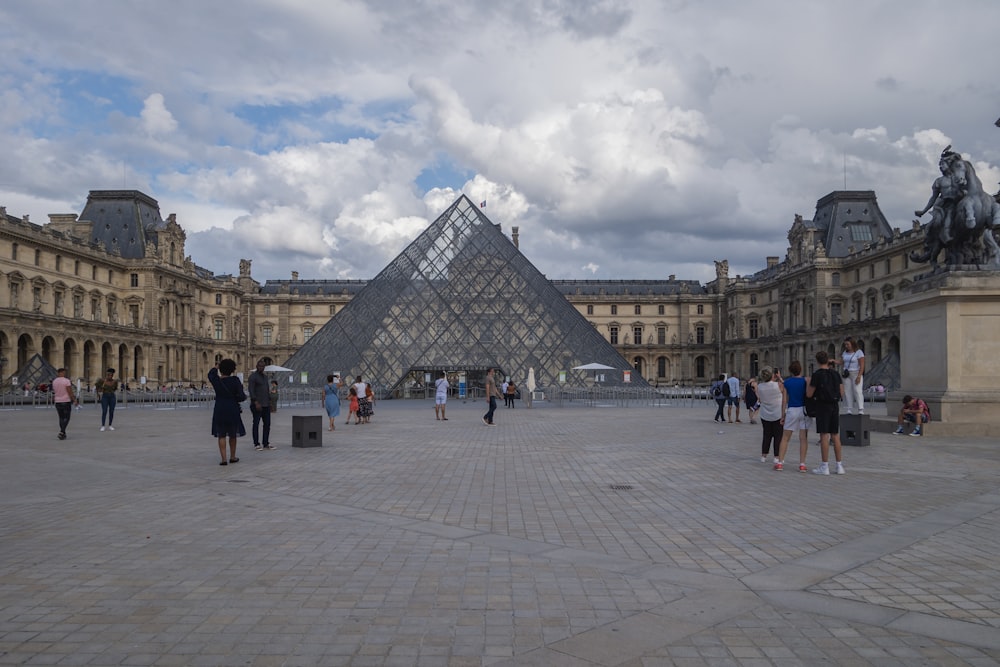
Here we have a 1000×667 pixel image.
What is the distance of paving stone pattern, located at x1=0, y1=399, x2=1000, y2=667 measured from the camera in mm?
3439

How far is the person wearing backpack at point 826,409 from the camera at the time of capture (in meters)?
8.84

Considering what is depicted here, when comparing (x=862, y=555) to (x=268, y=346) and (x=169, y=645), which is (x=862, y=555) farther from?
(x=268, y=346)

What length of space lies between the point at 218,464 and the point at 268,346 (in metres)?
78.2

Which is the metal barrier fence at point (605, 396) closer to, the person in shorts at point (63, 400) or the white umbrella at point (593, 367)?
the white umbrella at point (593, 367)

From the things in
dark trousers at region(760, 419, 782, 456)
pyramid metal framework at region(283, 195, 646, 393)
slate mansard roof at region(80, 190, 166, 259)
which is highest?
slate mansard roof at region(80, 190, 166, 259)

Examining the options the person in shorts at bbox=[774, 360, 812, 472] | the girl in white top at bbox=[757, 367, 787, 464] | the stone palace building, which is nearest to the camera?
the person in shorts at bbox=[774, 360, 812, 472]

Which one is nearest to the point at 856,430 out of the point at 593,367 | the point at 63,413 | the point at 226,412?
the point at 226,412

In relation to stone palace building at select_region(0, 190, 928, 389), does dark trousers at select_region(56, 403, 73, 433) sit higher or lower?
lower

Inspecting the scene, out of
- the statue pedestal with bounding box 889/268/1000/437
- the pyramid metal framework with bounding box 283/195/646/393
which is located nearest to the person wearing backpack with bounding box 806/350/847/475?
the statue pedestal with bounding box 889/268/1000/437

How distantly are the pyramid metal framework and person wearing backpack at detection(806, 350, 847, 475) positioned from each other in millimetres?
23294

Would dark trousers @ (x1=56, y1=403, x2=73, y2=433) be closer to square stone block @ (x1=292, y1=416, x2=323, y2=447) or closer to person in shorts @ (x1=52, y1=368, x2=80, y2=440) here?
person in shorts @ (x1=52, y1=368, x2=80, y2=440)

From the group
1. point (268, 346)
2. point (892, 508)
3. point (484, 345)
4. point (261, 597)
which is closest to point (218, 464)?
point (261, 597)

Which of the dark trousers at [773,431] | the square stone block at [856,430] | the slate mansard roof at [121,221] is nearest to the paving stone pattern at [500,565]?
the dark trousers at [773,431]

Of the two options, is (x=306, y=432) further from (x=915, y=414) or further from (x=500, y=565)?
(x=915, y=414)
